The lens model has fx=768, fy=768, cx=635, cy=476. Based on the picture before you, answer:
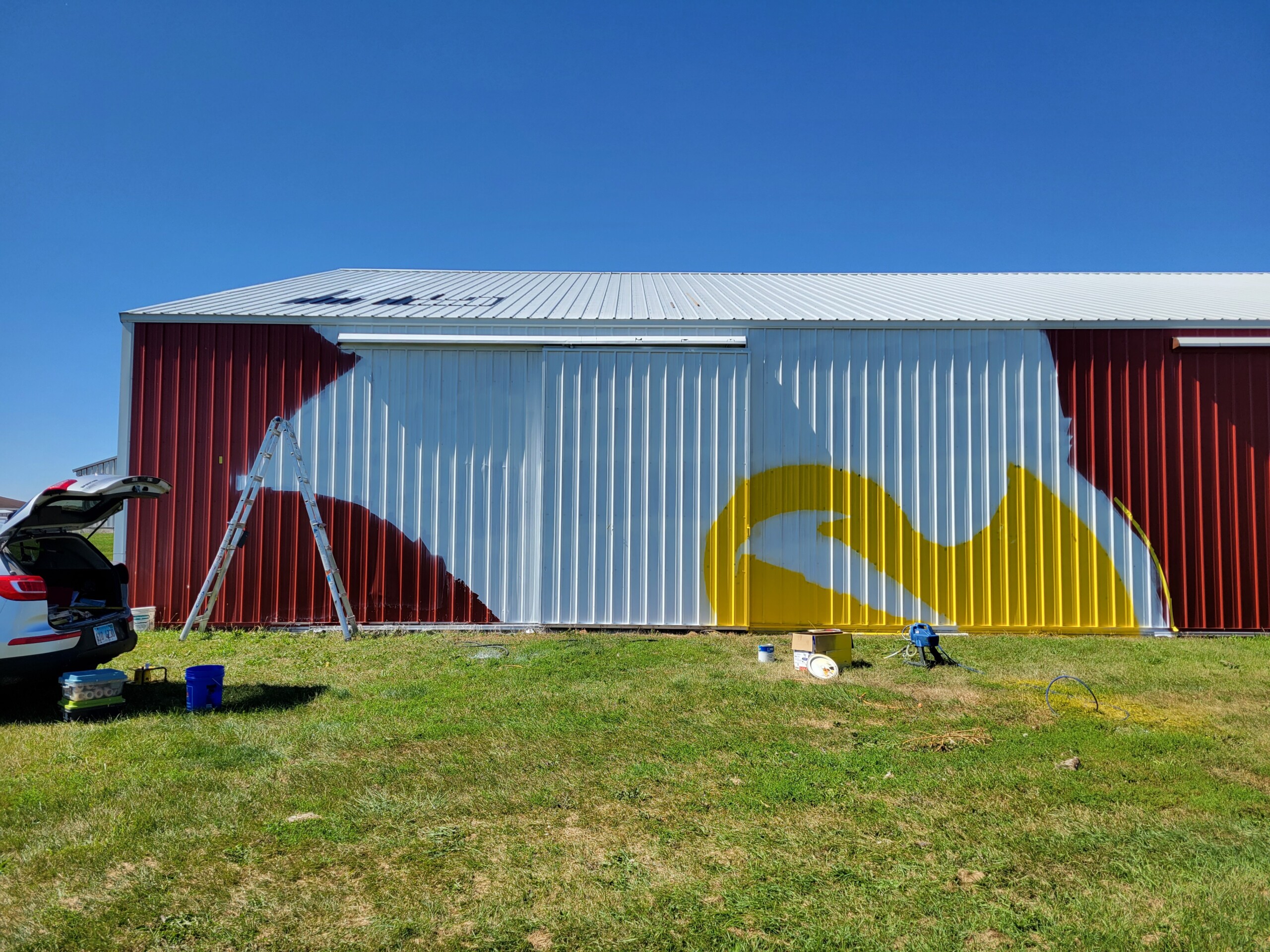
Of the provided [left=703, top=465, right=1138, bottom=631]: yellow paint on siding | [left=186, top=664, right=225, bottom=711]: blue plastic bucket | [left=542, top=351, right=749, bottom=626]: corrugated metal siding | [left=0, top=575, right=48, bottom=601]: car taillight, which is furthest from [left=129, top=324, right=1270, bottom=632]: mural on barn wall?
[left=0, top=575, right=48, bottom=601]: car taillight

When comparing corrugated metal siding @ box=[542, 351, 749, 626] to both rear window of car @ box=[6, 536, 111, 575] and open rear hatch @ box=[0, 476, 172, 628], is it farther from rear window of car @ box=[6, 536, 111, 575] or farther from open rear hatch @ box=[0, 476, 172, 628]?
rear window of car @ box=[6, 536, 111, 575]

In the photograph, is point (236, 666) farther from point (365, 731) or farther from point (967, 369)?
point (967, 369)

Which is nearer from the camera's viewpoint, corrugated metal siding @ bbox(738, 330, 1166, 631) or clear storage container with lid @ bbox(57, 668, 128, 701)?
clear storage container with lid @ bbox(57, 668, 128, 701)

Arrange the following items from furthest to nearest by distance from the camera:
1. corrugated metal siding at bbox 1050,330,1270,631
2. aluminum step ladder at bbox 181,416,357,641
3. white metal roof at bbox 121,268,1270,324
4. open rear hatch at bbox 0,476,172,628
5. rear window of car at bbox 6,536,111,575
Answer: white metal roof at bbox 121,268,1270,324
corrugated metal siding at bbox 1050,330,1270,631
aluminum step ladder at bbox 181,416,357,641
rear window of car at bbox 6,536,111,575
open rear hatch at bbox 0,476,172,628

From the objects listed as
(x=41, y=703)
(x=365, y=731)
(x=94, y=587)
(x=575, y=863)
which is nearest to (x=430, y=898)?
(x=575, y=863)

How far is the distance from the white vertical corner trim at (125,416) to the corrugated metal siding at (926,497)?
8.94m

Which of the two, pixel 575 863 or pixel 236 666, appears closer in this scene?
pixel 575 863

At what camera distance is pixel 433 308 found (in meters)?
12.2

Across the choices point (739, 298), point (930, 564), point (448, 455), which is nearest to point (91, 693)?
point (448, 455)

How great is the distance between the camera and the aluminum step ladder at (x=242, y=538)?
405 inches

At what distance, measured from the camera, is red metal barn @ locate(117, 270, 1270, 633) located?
36.2 ft

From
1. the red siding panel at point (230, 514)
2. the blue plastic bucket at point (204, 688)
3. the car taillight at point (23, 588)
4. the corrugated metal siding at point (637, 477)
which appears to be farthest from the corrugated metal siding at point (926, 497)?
the car taillight at point (23, 588)

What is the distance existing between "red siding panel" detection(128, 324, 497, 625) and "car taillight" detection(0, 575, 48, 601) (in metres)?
4.90

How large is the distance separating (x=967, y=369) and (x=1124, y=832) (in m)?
8.13
